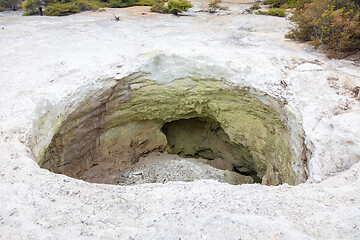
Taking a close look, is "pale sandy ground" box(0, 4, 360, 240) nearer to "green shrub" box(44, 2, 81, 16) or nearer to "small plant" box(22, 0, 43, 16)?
"green shrub" box(44, 2, 81, 16)

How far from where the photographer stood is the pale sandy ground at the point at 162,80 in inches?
136

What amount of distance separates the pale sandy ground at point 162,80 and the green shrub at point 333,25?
0.67 metres

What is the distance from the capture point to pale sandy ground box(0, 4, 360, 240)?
11.4 feet

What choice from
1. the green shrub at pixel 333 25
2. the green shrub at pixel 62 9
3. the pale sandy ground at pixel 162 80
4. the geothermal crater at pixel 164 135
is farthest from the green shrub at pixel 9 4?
the green shrub at pixel 333 25

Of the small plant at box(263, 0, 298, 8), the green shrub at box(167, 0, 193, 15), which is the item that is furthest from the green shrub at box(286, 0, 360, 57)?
the small plant at box(263, 0, 298, 8)

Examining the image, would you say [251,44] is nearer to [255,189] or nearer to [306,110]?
[306,110]

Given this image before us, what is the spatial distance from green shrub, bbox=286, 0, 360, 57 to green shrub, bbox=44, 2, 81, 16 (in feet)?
47.6

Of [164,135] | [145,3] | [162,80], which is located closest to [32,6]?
[145,3]

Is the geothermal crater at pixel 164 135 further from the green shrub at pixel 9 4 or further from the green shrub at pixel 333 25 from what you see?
the green shrub at pixel 9 4

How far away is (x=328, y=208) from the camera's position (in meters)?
3.74

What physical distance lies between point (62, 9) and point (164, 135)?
11943 mm

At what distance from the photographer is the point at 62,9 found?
16984 mm

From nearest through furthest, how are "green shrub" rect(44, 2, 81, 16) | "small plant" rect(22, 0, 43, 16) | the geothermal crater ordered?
the geothermal crater → "green shrub" rect(44, 2, 81, 16) → "small plant" rect(22, 0, 43, 16)

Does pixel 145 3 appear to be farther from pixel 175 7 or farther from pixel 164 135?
pixel 164 135
